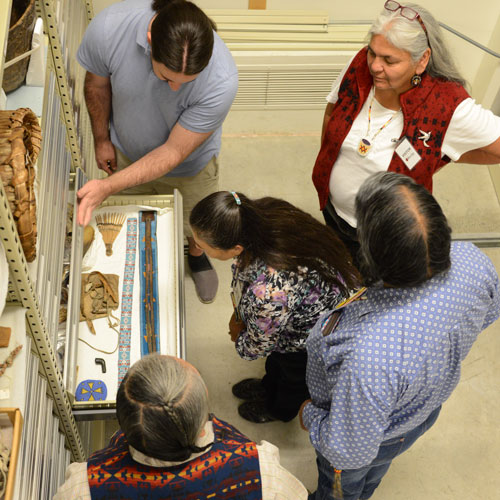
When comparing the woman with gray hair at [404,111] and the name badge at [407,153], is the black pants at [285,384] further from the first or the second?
the name badge at [407,153]

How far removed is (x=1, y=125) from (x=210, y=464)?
3.39 ft

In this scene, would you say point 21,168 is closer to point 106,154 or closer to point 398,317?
point 398,317

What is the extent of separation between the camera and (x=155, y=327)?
223 centimetres

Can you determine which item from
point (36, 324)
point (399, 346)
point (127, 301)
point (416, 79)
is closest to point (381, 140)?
point (416, 79)

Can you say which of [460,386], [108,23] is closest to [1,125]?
[108,23]

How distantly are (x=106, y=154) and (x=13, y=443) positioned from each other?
69.1 inches

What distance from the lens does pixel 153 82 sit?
231cm

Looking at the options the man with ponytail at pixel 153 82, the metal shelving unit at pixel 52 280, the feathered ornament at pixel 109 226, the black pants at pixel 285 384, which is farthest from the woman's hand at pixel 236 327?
the man with ponytail at pixel 153 82

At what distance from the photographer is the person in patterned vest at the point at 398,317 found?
1.46 metres

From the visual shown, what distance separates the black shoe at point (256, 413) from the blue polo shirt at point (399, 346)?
4.12ft

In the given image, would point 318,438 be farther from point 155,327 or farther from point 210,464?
point 155,327

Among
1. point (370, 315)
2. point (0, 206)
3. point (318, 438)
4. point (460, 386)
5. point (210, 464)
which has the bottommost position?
point (460, 386)

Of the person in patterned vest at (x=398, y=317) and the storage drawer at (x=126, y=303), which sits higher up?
the person in patterned vest at (x=398, y=317)

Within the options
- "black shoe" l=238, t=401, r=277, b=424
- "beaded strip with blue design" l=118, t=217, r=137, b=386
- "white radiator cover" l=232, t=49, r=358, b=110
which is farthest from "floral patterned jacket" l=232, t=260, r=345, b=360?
"white radiator cover" l=232, t=49, r=358, b=110
